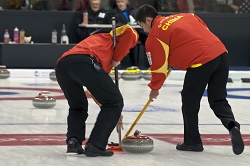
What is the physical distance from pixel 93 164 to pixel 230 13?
1060 centimetres

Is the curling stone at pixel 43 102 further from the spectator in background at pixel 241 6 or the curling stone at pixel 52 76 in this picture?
the spectator in background at pixel 241 6

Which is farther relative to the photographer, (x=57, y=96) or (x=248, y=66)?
(x=248, y=66)

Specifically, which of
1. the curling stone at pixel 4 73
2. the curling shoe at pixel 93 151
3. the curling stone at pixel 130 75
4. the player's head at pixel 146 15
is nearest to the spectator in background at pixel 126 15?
the curling stone at pixel 130 75

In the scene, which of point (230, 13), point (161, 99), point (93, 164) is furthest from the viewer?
point (230, 13)

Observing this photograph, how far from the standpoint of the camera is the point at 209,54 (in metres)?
5.64

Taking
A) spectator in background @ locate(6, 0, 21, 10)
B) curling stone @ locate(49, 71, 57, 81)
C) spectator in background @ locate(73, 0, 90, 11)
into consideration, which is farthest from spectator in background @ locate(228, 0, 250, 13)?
curling stone @ locate(49, 71, 57, 81)

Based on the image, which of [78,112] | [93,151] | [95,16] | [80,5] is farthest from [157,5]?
[93,151]

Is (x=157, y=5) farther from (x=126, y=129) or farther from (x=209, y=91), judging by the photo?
(x=209, y=91)

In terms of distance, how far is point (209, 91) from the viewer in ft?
18.9

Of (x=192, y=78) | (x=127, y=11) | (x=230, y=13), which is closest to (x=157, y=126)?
(x=192, y=78)

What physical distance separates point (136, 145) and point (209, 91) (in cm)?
76

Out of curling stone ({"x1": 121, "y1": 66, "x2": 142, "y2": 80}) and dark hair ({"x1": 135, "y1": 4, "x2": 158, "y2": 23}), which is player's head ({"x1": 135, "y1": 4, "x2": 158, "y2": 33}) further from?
curling stone ({"x1": 121, "y1": 66, "x2": 142, "y2": 80})

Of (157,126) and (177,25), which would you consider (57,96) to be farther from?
(177,25)

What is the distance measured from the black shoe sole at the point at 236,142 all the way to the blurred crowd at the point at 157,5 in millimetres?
9097
